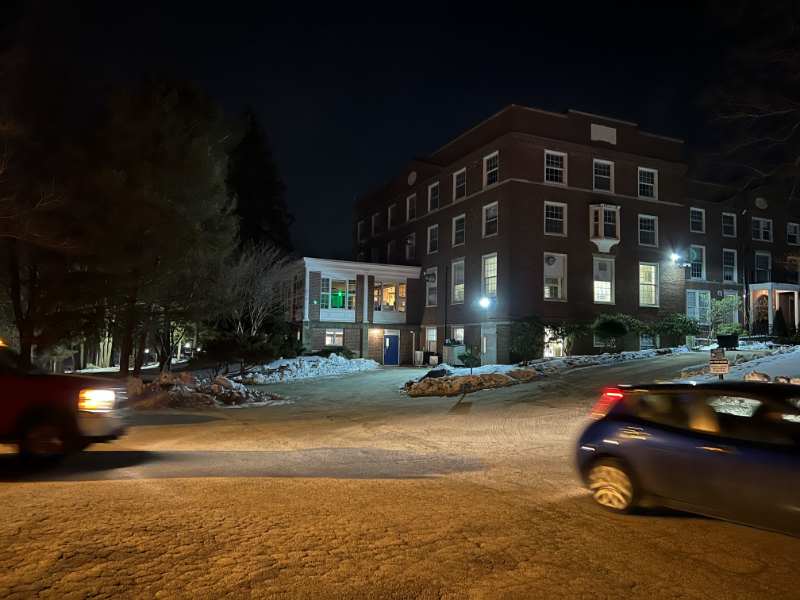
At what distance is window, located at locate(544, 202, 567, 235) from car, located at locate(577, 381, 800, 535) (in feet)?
85.8

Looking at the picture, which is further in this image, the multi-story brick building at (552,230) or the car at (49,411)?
the multi-story brick building at (552,230)

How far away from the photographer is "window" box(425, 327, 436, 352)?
123ft

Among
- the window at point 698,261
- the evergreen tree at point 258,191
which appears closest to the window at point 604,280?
the window at point 698,261

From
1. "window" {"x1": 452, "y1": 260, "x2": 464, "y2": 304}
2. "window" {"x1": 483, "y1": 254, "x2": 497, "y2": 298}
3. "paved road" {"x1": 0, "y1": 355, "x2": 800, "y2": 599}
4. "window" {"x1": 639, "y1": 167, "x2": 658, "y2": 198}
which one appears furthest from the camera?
"window" {"x1": 452, "y1": 260, "x2": 464, "y2": 304}

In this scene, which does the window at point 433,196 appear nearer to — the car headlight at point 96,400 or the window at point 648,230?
the window at point 648,230

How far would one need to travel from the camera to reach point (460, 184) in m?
35.8

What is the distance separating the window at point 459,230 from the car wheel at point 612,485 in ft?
95.0

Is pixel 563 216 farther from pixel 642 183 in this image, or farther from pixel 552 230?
pixel 642 183

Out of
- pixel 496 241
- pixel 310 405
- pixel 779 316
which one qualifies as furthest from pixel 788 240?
pixel 310 405

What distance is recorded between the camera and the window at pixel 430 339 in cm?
3753

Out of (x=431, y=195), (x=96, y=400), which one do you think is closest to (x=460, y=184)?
(x=431, y=195)

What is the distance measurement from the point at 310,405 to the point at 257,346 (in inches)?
A: 384

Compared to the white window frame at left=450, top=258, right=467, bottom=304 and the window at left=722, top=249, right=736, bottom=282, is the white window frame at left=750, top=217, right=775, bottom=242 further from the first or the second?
the white window frame at left=450, top=258, right=467, bottom=304

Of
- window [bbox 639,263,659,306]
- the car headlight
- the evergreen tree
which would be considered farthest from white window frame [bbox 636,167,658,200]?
the evergreen tree
